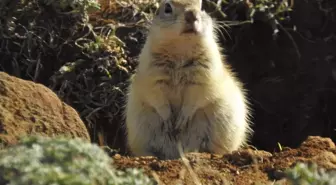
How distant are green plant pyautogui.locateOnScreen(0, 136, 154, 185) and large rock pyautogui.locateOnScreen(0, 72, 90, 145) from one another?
3.51 ft

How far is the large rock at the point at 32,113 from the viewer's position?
542cm

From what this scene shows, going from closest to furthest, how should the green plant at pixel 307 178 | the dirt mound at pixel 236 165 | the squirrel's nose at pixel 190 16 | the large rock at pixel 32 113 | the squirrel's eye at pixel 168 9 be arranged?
the green plant at pixel 307 178
the dirt mound at pixel 236 165
the large rock at pixel 32 113
the squirrel's nose at pixel 190 16
the squirrel's eye at pixel 168 9

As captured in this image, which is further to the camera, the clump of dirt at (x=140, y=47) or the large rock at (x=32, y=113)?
the clump of dirt at (x=140, y=47)

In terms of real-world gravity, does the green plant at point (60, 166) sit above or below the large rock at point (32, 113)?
above

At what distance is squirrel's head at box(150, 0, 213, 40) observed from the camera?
7.35m

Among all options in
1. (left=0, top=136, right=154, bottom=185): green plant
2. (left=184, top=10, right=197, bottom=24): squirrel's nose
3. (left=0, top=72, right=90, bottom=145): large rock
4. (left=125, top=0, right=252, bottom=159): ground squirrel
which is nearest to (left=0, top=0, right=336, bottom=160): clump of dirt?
(left=125, top=0, right=252, bottom=159): ground squirrel

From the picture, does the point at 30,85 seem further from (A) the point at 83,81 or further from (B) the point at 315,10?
(B) the point at 315,10

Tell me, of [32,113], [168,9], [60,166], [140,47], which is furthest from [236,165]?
[140,47]

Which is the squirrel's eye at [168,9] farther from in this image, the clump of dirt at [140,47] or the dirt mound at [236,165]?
the dirt mound at [236,165]

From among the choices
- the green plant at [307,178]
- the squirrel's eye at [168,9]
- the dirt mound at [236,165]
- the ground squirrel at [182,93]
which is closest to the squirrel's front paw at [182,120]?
the ground squirrel at [182,93]

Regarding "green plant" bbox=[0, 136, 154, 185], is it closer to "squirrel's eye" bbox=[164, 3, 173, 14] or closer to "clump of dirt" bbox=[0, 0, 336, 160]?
"squirrel's eye" bbox=[164, 3, 173, 14]

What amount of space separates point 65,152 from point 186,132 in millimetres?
3364

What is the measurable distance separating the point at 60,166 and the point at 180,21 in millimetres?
3629

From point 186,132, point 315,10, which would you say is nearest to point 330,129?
point 315,10
